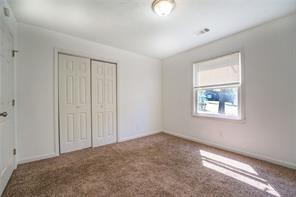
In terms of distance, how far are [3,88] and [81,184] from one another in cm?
168

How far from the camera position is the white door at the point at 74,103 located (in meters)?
2.99

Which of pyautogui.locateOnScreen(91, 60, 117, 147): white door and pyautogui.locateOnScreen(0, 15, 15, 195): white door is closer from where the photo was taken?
pyautogui.locateOnScreen(0, 15, 15, 195): white door

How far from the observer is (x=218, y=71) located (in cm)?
338

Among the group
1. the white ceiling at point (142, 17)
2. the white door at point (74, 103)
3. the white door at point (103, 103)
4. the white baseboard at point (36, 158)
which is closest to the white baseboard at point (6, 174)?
the white baseboard at point (36, 158)

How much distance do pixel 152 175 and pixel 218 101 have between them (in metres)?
2.31

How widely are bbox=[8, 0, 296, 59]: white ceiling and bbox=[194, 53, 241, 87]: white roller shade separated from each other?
549 millimetres

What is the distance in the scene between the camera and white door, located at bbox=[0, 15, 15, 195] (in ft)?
6.02

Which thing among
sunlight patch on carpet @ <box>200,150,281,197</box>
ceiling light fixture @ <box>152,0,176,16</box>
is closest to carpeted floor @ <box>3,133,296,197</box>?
sunlight patch on carpet @ <box>200,150,281,197</box>

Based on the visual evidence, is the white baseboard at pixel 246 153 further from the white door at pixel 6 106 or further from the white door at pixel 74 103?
the white door at pixel 6 106

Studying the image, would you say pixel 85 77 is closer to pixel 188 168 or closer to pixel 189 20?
pixel 189 20

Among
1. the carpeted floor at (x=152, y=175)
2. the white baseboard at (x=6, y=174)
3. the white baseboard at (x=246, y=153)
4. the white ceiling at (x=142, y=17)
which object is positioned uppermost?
the white ceiling at (x=142, y=17)

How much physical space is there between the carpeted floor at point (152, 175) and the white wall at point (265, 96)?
1.00 feet

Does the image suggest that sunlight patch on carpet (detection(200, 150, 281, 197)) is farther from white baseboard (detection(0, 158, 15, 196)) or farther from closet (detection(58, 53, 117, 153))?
white baseboard (detection(0, 158, 15, 196))

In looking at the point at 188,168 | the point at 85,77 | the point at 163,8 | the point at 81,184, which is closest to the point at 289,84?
the point at 188,168
